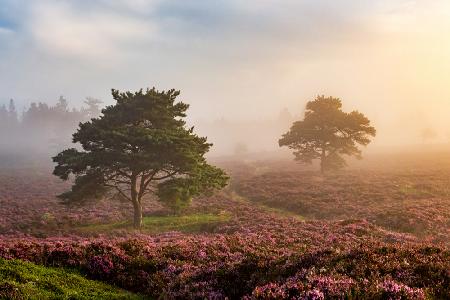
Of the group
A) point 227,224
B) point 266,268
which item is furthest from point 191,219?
point 266,268

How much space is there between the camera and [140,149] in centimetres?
3136

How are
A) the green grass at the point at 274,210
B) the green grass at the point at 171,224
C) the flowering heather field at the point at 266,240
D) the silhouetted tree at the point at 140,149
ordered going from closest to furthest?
1. the flowering heather field at the point at 266,240
2. the silhouetted tree at the point at 140,149
3. the green grass at the point at 171,224
4. the green grass at the point at 274,210

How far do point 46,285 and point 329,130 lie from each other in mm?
56215

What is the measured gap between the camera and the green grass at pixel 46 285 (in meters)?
10.2

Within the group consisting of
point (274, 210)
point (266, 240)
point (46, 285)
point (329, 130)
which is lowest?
point (274, 210)

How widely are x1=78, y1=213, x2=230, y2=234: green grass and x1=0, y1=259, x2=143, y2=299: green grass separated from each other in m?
18.3

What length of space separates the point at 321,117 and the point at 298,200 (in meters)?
23.7

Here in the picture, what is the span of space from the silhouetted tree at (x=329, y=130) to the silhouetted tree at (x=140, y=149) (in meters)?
35.0

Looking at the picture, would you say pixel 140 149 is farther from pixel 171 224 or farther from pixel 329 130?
pixel 329 130

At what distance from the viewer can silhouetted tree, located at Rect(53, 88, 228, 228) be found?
97.1 ft

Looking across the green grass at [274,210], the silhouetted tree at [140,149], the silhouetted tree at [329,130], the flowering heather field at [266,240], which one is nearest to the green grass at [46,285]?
the flowering heather field at [266,240]

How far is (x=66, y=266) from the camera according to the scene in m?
14.5

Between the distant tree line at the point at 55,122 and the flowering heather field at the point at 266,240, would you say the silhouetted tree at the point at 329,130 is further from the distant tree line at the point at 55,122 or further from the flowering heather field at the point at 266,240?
the distant tree line at the point at 55,122

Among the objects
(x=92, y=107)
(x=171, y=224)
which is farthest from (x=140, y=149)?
(x=92, y=107)
